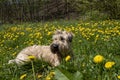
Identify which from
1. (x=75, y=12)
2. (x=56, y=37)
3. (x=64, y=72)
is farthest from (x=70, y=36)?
(x=75, y=12)

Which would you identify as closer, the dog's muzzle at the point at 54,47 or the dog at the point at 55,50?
the dog's muzzle at the point at 54,47

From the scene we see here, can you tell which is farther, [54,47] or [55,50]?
[55,50]

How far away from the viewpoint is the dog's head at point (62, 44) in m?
5.68

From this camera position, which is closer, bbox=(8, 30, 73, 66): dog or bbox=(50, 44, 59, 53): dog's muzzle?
bbox=(50, 44, 59, 53): dog's muzzle

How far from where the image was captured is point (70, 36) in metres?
6.17

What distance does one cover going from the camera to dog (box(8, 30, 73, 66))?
226 inches

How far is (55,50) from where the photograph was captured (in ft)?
18.9

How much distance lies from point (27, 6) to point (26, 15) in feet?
4.45

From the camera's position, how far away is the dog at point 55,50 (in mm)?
5738

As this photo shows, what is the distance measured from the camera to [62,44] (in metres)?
5.79

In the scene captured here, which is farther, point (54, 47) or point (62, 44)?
point (62, 44)

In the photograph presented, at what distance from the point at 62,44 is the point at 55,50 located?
15cm

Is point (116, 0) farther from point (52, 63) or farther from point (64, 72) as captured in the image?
point (64, 72)

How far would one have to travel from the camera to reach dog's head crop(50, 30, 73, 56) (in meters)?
5.68
